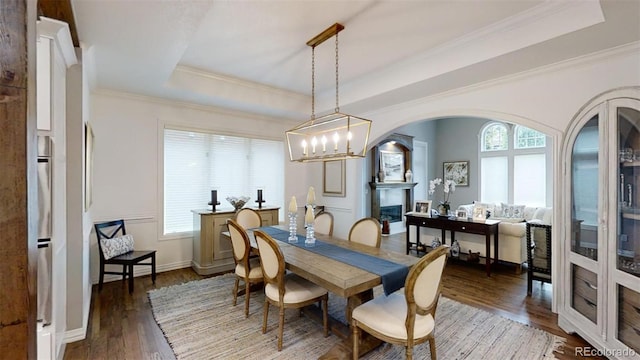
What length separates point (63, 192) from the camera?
2371mm

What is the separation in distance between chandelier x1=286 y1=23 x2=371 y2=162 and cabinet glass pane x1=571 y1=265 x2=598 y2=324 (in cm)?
221

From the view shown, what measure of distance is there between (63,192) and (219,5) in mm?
2043

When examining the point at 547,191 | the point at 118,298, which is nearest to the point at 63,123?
Answer: the point at 118,298

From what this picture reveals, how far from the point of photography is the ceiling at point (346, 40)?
7.34 ft

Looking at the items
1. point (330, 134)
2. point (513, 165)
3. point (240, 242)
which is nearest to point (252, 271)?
point (240, 242)

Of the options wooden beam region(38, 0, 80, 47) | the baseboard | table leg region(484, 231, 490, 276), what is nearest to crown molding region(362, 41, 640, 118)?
table leg region(484, 231, 490, 276)

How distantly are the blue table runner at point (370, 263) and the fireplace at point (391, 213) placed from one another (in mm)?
4482

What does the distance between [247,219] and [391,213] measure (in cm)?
455

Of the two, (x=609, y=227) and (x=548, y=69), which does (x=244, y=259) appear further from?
(x=548, y=69)

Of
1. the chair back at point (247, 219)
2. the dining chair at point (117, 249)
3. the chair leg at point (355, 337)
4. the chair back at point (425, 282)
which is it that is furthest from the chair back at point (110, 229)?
the chair back at point (425, 282)

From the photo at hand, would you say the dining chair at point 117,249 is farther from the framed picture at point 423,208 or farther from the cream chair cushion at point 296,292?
the framed picture at point 423,208

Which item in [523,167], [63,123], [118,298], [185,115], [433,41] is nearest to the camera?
[63,123]

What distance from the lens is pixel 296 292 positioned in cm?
247

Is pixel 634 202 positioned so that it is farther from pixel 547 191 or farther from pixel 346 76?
pixel 547 191
